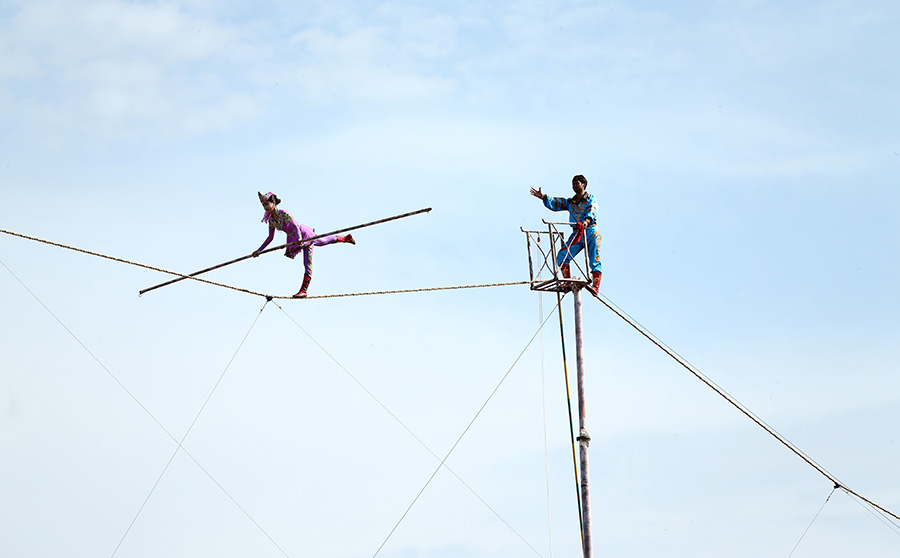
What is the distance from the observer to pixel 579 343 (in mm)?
21094

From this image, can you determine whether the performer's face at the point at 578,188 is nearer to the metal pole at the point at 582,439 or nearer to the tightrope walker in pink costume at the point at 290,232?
the metal pole at the point at 582,439

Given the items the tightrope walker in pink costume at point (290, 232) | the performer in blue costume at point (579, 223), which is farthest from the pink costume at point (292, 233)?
the performer in blue costume at point (579, 223)

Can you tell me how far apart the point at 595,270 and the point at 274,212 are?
4638mm

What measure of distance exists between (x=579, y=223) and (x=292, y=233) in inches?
160

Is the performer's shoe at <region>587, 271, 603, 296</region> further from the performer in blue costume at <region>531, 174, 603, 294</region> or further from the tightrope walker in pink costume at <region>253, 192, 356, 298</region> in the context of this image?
the tightrope walker in pink costume at <region>253, 192, 356, 298</region>

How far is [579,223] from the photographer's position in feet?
68.7

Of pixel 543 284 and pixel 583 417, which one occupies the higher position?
pixel 543 284

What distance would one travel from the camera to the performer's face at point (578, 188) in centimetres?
2094

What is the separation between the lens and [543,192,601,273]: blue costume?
21.0 meters

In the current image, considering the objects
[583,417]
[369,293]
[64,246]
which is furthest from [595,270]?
[64,246]

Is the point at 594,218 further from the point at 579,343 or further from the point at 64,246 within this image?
the point at 64,246

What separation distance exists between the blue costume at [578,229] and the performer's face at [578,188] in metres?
0.07

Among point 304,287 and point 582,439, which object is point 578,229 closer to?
point 582,439

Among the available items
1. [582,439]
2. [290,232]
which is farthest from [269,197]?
[582,439]
